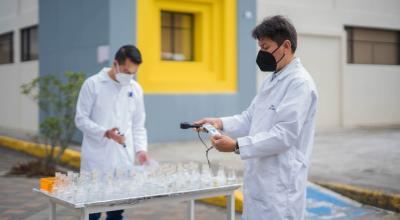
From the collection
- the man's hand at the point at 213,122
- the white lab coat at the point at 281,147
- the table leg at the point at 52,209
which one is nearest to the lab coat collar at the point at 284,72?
the white lab coat at the point at 281,147

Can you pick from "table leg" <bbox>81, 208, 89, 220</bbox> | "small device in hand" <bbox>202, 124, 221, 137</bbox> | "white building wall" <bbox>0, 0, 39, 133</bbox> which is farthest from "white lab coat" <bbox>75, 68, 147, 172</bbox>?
"white building wall" <bbox>0, 0, 39, 133</bbox>

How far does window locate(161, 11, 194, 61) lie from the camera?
12.1m

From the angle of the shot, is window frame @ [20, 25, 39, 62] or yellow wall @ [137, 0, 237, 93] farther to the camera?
window frame @ [20, 25, 39, 62]

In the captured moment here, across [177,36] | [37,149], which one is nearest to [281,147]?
[37,149]

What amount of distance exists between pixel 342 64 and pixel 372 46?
5.28 ft

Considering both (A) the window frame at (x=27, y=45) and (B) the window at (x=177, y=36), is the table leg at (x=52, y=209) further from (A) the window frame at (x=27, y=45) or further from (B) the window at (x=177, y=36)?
(A) the window frame at (x=27, y=45)

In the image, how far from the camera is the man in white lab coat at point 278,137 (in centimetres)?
315

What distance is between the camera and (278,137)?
10.2 ft

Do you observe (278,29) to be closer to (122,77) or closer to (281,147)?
(281,147)

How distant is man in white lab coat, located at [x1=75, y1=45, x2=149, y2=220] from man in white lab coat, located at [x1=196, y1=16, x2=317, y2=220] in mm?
1617

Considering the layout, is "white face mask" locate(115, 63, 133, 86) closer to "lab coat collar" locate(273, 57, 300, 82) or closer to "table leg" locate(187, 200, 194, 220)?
"table leg" locate(187, 200, 194, 220)

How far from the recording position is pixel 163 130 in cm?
1179

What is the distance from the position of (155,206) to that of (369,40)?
37.5ft

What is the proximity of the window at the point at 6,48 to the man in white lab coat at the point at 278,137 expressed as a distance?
14.2 metres
